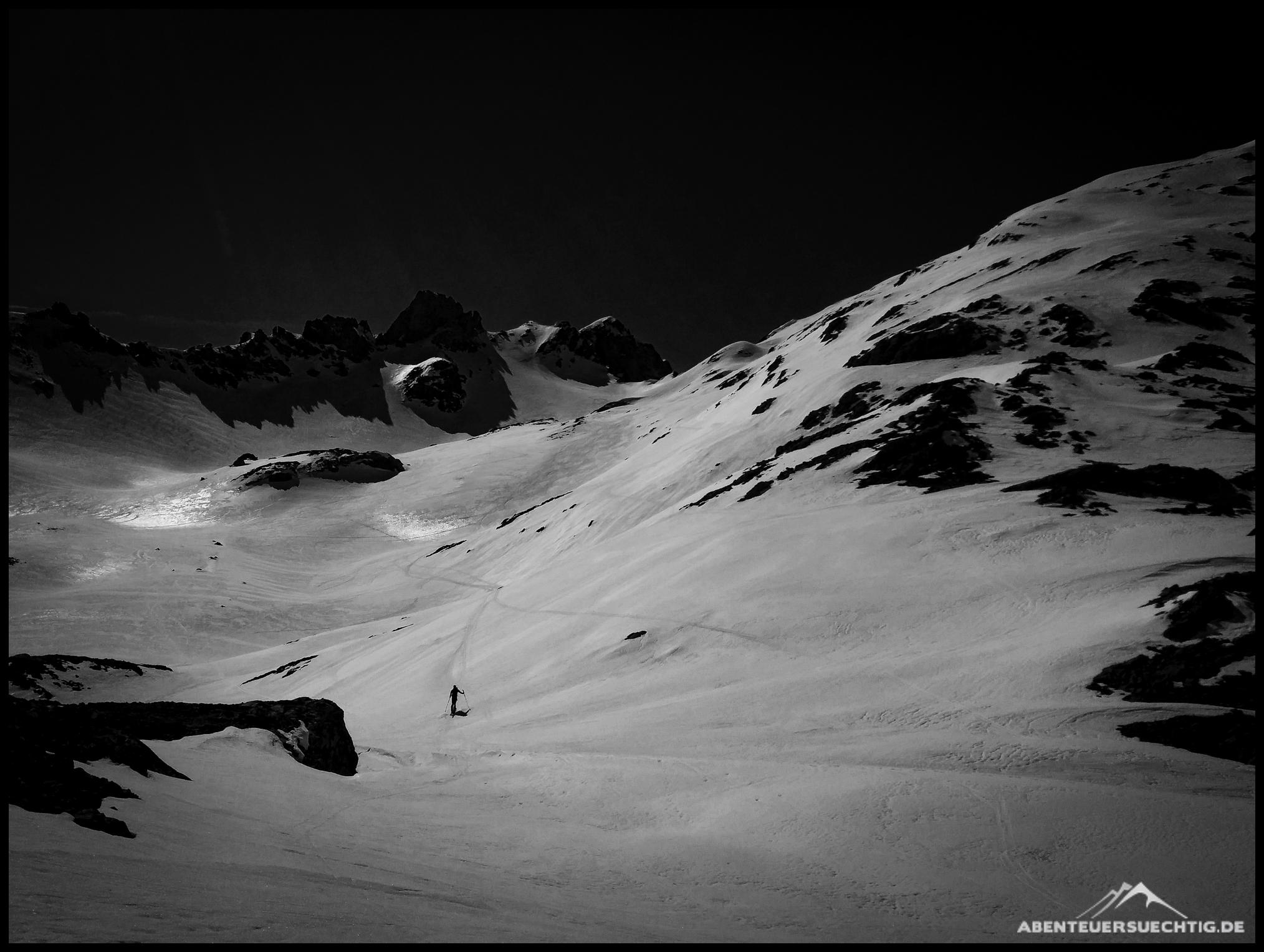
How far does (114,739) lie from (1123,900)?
44.5 feet

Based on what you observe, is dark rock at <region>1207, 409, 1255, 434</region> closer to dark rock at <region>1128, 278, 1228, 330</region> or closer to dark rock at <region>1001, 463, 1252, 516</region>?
dark rock at <region>1001, 463, 1252, 516</region>

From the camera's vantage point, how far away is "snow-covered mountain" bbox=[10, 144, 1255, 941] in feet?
27.6

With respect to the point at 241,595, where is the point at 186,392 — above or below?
above

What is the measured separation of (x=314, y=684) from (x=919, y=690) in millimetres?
27309

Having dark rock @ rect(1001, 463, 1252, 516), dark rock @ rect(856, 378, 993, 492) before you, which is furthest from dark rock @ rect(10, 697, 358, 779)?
dark rock @ rect(1001, 463, 1252, 516)

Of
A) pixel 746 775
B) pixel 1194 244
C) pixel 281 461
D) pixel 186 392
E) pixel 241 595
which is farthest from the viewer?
pixel 186 392

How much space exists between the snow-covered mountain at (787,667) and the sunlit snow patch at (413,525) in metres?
12.2

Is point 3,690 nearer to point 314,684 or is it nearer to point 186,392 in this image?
point 314,684

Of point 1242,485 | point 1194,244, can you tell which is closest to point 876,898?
point 1242,485

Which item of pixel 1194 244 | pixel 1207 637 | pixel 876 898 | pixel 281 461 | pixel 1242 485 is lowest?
pixel 876 898

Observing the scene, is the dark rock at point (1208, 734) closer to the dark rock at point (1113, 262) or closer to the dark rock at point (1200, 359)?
the dark rock at point (1200, 359)

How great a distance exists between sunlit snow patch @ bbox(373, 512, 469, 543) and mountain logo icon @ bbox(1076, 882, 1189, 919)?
77.8m

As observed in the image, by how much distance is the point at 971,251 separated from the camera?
297ft

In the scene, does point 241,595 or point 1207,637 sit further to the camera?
point 241,595
